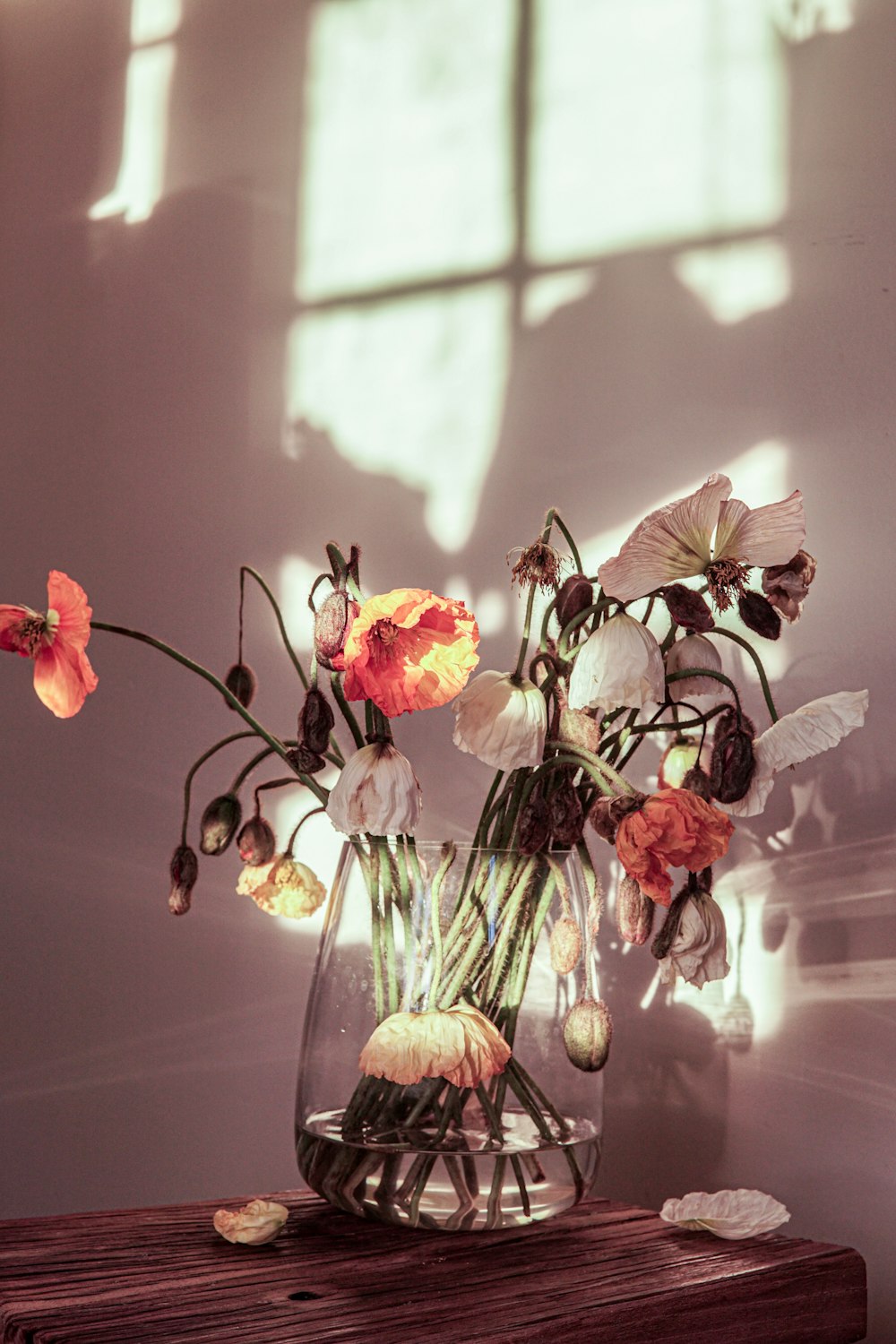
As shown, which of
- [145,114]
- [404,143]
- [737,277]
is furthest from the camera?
[145,114]

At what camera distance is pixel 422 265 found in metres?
1.39

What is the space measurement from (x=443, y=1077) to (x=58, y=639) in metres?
0.38

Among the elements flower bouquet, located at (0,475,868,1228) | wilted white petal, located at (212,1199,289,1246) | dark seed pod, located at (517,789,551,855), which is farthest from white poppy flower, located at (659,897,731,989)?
wilted white petal, located at (212,1199,289,1246)

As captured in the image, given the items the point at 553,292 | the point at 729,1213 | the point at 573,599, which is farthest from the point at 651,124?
the point at 729,1213

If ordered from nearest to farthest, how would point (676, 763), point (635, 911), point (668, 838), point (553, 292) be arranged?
point (668, 838) < point (635, 911) < point (676, 763) < point (553, 292)

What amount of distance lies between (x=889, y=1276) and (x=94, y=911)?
95 centimetres

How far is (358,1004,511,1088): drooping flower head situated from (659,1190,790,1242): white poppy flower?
0.21 m

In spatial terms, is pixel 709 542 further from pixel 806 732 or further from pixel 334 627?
pixel 334 627

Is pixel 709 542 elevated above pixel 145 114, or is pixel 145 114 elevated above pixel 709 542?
pixel 145 114

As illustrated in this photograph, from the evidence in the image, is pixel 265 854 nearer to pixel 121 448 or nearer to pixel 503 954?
pixel 503 954

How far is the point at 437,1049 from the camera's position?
0.82 meters

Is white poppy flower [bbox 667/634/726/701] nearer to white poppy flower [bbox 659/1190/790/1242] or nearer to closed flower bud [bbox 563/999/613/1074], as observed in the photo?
closed flower bud [bbox 563/999/613/1074]

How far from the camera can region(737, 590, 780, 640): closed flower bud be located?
835mm

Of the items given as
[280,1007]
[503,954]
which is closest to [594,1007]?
[503,954]
